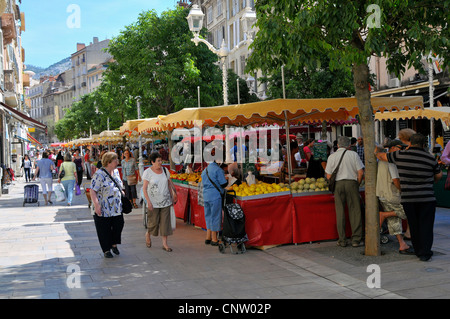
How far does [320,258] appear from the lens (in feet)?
25.9

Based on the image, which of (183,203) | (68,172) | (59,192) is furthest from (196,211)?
(59,192)

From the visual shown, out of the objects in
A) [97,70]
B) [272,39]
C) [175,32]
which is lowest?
[272,39]

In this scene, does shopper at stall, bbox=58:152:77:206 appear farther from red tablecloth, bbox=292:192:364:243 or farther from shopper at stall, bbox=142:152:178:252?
red tablecloth, bbox=292:192:364:243

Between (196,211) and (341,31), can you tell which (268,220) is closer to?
(196,211)

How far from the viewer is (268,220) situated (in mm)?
8859

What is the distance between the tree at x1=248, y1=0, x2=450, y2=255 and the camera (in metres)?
7.37

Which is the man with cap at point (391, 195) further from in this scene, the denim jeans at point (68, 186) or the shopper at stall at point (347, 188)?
the denim jeans at point (68, 186)

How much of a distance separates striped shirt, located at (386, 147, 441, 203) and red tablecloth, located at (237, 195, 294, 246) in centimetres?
213

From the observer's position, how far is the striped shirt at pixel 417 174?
24.4 ft

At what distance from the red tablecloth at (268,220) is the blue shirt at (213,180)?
427 millimetres

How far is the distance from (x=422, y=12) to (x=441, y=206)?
20.7 feet

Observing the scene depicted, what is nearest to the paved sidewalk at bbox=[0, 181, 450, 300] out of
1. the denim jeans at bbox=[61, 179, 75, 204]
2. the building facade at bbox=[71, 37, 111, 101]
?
the denim jeans at bbox=[61, 179, 75, 204]
